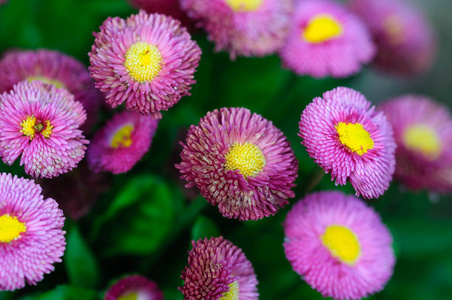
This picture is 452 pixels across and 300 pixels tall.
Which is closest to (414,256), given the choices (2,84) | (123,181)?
(123,181)

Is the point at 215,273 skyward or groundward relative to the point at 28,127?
groundward

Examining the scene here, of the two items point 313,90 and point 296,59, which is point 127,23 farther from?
point 313,90

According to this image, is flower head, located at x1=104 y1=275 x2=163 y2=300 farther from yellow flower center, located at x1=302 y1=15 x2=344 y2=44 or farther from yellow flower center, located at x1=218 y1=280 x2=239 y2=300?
yellow flower center, located at x1=302 y1=15 x2=344 y2=44

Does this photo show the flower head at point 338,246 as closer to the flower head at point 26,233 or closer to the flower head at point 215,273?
the flower head at point 215,273

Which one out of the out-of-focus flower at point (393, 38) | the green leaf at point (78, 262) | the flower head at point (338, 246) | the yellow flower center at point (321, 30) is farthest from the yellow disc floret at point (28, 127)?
the out-of-focus flower at point (393, 38)

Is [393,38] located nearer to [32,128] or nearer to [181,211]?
[181,211]

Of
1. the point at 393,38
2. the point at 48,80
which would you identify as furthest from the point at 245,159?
the point at 393,38

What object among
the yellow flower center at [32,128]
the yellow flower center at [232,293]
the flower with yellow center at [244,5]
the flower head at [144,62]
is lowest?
the yellow flower center at [232,293]
